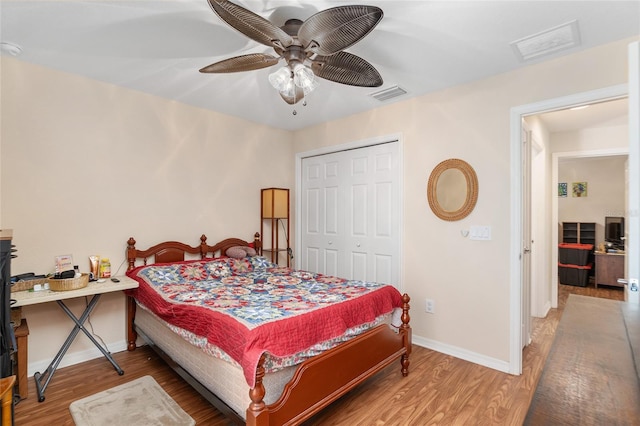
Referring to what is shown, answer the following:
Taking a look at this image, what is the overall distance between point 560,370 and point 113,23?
292cm

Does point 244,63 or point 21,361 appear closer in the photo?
point 244,63

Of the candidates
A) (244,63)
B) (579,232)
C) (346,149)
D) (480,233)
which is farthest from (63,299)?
(579,232)

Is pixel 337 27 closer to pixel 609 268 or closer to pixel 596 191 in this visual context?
pixel 609 268

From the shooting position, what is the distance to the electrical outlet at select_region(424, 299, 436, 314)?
3.20m

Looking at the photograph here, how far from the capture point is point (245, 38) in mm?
2199

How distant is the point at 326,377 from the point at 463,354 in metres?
1.72

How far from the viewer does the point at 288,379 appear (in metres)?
1.81

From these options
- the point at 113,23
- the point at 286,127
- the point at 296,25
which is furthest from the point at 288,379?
the point at 286,127

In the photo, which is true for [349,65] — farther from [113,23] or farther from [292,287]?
[292,287]

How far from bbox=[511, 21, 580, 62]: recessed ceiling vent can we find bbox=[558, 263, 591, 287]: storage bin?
5.15m

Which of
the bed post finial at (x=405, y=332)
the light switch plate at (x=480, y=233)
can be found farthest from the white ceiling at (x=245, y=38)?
the bed post finial at (x=405, y=332)

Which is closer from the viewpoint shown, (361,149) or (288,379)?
(288,379)

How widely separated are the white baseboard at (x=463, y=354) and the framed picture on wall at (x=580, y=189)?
5.83m

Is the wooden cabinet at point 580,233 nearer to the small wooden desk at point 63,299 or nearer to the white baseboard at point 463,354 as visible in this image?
the white baseboard at point 463,354
